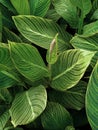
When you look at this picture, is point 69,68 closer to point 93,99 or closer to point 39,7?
point 93,99

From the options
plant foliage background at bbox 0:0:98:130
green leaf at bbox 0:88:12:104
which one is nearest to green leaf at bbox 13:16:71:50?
plant foliage background at bbox 0:0:98:130

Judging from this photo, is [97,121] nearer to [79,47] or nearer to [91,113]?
[91,113]

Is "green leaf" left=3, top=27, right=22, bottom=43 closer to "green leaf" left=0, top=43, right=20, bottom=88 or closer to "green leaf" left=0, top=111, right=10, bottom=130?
"green leaf" left=0, top=43, right=20, bottom=88

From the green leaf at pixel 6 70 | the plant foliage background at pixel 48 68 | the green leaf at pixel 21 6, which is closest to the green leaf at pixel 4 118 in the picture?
the plant foliage background at pixel 48 68

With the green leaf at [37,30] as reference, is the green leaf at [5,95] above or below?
below

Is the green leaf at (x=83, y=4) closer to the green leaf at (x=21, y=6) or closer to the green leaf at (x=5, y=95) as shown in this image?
the green leaf at (x=21, y=6)

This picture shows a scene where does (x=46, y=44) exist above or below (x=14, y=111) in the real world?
→ above

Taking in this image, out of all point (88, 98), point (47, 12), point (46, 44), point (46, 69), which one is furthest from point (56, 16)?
point (88, 98)
